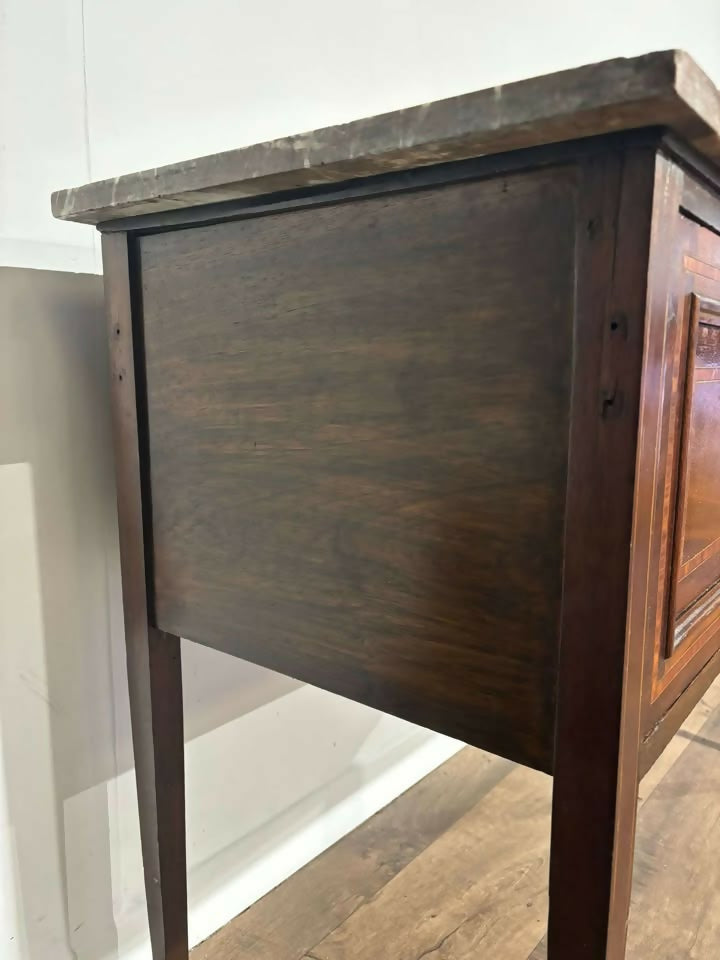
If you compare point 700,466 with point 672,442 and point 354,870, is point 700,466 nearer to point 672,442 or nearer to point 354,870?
point 672,442

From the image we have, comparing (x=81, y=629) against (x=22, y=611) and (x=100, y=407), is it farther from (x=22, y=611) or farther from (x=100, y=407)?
(x=100, y=407)

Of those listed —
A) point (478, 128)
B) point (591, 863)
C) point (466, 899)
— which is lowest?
point (466, 899)

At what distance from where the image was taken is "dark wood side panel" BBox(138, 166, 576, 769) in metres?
0.52

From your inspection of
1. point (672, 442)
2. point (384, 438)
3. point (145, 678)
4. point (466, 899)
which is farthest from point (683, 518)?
point (466, 899)

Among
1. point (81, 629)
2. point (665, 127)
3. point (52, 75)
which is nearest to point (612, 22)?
point (52, 75)

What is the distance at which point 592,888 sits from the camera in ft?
1.71

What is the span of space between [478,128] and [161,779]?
704 mm

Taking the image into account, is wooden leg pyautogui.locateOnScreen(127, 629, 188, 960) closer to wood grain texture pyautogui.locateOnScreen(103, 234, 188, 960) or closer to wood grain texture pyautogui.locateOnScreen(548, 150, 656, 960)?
wood grain texture pyautogui.locateOnScreen(103, 234, 188, 960)

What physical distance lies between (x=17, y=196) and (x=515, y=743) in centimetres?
66

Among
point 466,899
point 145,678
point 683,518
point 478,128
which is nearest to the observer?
point 478,128

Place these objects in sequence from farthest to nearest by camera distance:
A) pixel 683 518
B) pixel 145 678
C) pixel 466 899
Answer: pixel 466 899 < pixel 145 678 < pixel 683 518

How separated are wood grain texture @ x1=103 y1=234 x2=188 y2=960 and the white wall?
0.07 metres

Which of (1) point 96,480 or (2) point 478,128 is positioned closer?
(2) point 478,128

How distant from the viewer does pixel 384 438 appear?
0.60 meters
